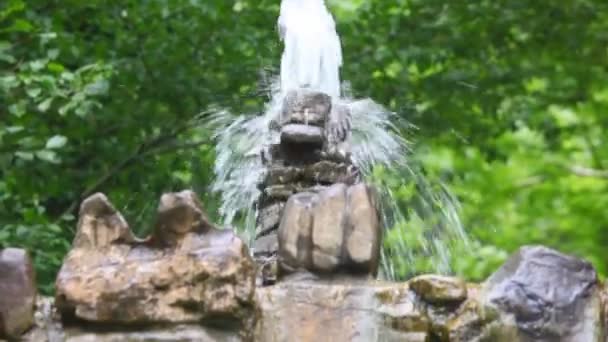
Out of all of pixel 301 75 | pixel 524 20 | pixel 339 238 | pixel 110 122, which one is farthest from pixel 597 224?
pixel 339 238

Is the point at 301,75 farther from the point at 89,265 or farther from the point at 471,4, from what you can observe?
the point at 471,4

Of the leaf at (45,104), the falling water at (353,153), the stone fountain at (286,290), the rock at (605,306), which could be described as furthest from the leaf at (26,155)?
the rock at (605,306)

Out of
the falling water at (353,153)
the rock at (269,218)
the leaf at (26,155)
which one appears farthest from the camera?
the leaf at (26,155)

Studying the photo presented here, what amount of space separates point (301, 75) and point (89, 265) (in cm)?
248

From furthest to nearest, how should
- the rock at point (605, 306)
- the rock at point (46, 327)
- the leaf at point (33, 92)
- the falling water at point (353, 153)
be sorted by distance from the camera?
the leaf at point (33, 92) → the falling water at point (353, 153) → the rock at point (605, 306) → the rock at point (46, 327)

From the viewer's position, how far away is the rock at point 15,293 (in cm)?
379

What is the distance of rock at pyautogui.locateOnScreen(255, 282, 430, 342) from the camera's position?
3.99 metres

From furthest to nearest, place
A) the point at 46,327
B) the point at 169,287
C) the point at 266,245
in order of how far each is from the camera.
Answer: the point at 266,245
the point at 46,327
the point at 169,287

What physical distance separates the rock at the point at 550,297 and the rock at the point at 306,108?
1.80 meters

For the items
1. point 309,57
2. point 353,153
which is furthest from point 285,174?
point 309,57

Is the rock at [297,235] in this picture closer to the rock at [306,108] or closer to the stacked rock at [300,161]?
the stacked rock at [300,161]

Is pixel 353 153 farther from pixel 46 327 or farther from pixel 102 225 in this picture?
pixel 46 327

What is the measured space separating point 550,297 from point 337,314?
607 millimetres

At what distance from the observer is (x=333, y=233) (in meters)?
4.02
